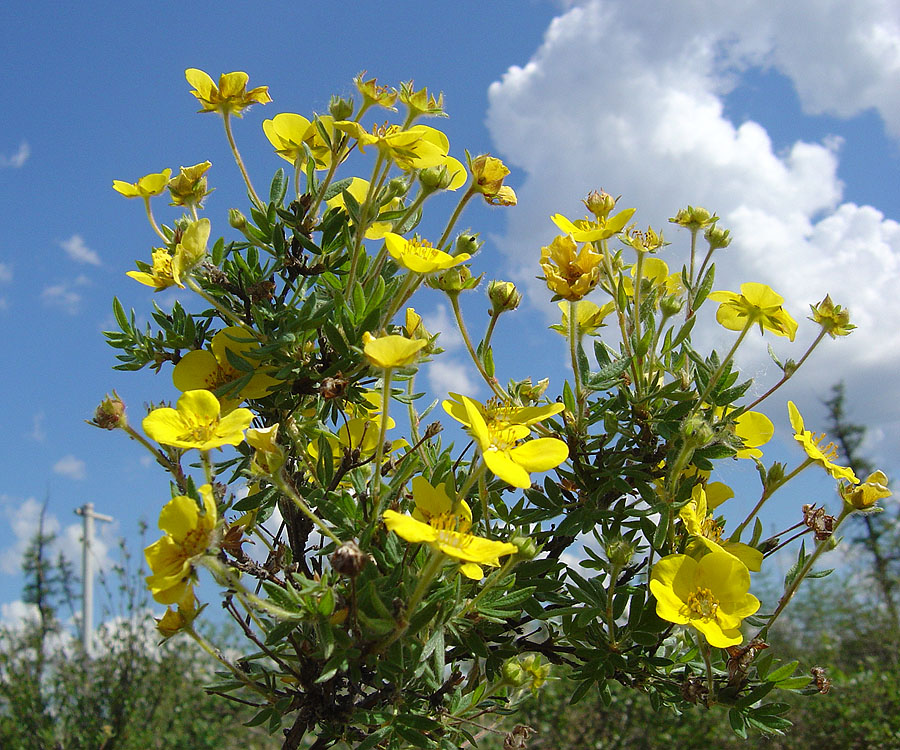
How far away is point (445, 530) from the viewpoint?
1.06 m

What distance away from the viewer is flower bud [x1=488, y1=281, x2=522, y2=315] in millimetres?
1382

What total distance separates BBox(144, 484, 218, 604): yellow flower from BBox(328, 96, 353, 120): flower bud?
2.28 ft

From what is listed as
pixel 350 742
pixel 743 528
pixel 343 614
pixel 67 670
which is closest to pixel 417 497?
pixel 343 614

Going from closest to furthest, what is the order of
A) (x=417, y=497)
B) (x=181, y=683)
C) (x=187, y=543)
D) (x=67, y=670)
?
(x=187, y=543) → (x=417, y=497) → (x=67, y=670) → (x=181, y=683)

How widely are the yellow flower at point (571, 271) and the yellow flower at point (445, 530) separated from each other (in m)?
0.42

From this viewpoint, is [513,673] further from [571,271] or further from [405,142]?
Result: [405,142]

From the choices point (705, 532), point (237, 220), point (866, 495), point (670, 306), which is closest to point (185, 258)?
point (237, 220)

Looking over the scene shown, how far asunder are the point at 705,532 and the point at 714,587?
12cm

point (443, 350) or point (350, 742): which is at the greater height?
point (443, 350)

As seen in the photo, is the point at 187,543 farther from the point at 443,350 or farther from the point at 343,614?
the point at 443,350

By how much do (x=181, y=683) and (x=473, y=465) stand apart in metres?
6.36

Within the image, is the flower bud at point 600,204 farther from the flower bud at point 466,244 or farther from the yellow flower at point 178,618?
the yellow flower at point 178,618

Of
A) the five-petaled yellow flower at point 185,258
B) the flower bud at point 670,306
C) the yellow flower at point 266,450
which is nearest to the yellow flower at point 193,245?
the five-petaled yellow flower at point 185,258

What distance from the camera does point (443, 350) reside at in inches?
55.4
